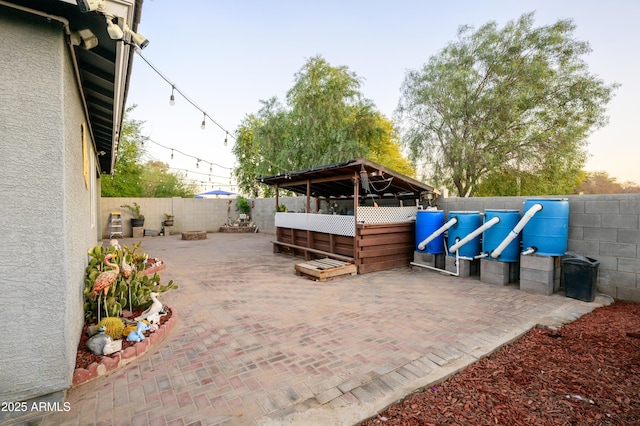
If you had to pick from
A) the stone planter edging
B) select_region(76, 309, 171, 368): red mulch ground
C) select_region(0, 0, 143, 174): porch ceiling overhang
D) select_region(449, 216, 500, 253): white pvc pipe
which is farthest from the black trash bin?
select_region(0, 0, 143, 174): porch ceiling overhang

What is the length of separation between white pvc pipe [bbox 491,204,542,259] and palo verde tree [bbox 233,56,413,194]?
9084 mm

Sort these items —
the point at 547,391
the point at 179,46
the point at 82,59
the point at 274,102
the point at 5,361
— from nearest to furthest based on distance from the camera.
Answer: the point at 5,361
the point at 547,391
the point at 82,59
the point at 179,46
the point at 274,102

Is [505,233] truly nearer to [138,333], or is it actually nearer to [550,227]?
[550,227]

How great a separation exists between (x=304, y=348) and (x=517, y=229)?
13.3 ft

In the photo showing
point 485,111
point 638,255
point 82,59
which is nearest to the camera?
point 82,59

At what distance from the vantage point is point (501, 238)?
526 cm

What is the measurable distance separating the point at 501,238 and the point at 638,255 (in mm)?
1703

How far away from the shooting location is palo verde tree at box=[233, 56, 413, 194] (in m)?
13.8

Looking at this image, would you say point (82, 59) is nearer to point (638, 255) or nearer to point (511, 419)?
point (511, 419)

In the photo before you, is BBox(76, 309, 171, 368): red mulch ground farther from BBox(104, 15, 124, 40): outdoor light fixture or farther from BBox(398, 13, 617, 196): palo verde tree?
BBox(398, 13, 617, 196): palo verde tree

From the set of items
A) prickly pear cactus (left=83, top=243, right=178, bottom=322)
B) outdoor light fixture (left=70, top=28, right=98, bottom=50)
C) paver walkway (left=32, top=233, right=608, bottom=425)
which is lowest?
paver walkway (left=32, top=233, right=608, bottom=425)

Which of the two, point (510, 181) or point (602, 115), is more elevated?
point (602, 115)

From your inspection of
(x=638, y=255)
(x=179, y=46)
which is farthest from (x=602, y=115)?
(x=179, y=46)

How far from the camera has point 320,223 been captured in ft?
24.9
